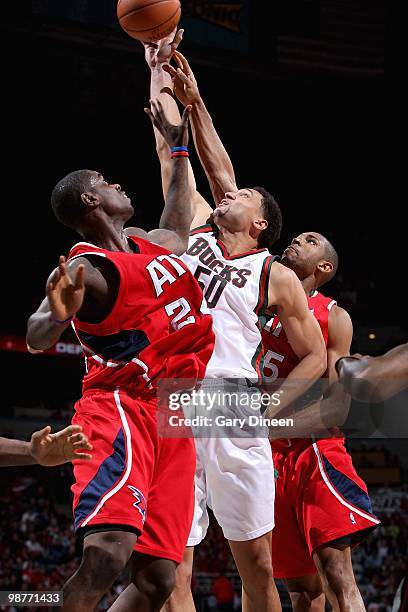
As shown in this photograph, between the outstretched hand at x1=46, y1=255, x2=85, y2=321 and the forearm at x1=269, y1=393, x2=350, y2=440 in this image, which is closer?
the outstretched hand at x1=46, y1=255, x2=85, y2=321

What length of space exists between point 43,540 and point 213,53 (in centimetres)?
883

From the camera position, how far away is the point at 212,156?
Answer: 203 inches

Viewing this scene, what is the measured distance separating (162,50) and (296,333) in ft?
6.92

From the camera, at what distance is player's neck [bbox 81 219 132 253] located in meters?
3.72

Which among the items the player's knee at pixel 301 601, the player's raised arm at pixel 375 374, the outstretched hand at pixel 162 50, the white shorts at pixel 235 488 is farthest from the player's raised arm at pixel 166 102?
the player's raised arm at pixel 375 374

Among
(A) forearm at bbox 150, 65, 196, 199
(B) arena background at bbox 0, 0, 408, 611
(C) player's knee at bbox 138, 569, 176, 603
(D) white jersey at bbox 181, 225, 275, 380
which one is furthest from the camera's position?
(B) arena background at bbox 0, 0, 408, 611

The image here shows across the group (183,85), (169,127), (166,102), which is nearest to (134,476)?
(169,127)

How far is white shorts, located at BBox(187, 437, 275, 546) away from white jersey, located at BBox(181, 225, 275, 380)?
37 cm

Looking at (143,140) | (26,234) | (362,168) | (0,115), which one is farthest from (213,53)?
(26,234)

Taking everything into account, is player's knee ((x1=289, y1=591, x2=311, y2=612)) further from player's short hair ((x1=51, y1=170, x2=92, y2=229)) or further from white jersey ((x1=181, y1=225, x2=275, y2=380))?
player's short hair ((x1=51, y1=170, x2=92, y2=229))

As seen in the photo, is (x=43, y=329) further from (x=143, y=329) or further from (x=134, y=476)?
(x=134, y=476)

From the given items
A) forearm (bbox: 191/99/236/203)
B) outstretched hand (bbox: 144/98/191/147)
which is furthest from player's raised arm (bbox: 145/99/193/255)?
forearm (bbox: 191/99/236/203)

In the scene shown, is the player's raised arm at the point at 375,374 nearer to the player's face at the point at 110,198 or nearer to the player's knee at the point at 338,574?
the player's face at the point at 110,198

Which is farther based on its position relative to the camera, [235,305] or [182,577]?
[235,305]
